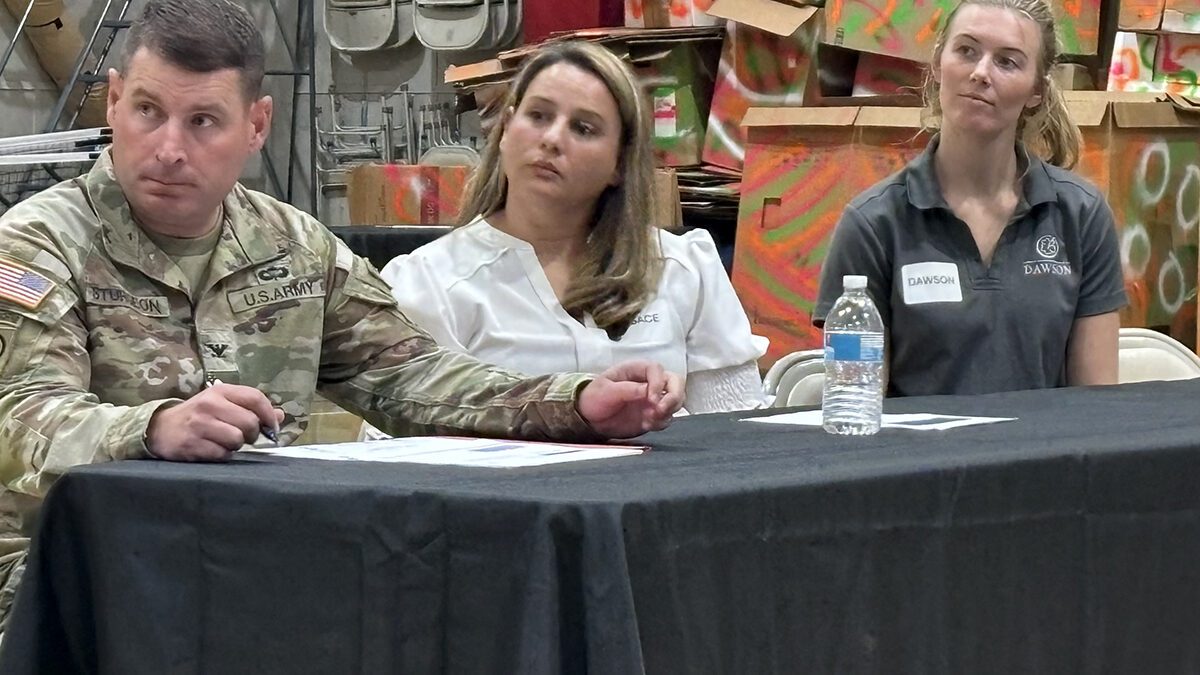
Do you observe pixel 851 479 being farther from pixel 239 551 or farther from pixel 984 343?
pixel 984 343

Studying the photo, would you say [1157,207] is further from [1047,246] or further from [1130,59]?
[1047,246]

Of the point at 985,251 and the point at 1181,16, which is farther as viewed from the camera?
the point at 1181,16

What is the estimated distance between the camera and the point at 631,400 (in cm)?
183

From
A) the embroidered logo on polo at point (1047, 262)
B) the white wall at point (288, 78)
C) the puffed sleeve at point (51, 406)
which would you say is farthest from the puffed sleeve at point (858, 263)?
the white wall at point (288, 78)

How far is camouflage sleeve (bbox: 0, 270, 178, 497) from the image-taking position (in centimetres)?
162

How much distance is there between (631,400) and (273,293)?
1.47 feet

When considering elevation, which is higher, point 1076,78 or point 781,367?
point 1076,78

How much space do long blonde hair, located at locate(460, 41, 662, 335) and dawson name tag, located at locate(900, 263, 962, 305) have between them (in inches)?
16.3

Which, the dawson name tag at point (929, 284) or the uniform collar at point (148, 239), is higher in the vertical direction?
the uniform collar at point (148, 239)

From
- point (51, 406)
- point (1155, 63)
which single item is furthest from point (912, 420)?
A: point (1155, 63)

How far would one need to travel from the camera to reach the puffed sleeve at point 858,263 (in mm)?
2834

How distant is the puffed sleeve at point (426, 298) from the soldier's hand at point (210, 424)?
92 centimetres

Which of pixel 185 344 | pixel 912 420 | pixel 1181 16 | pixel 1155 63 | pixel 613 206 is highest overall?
pixel 1181 16

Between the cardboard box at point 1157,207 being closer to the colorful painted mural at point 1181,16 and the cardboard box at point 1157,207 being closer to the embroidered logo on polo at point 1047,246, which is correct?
the colorful painted mural at point 1181,16
